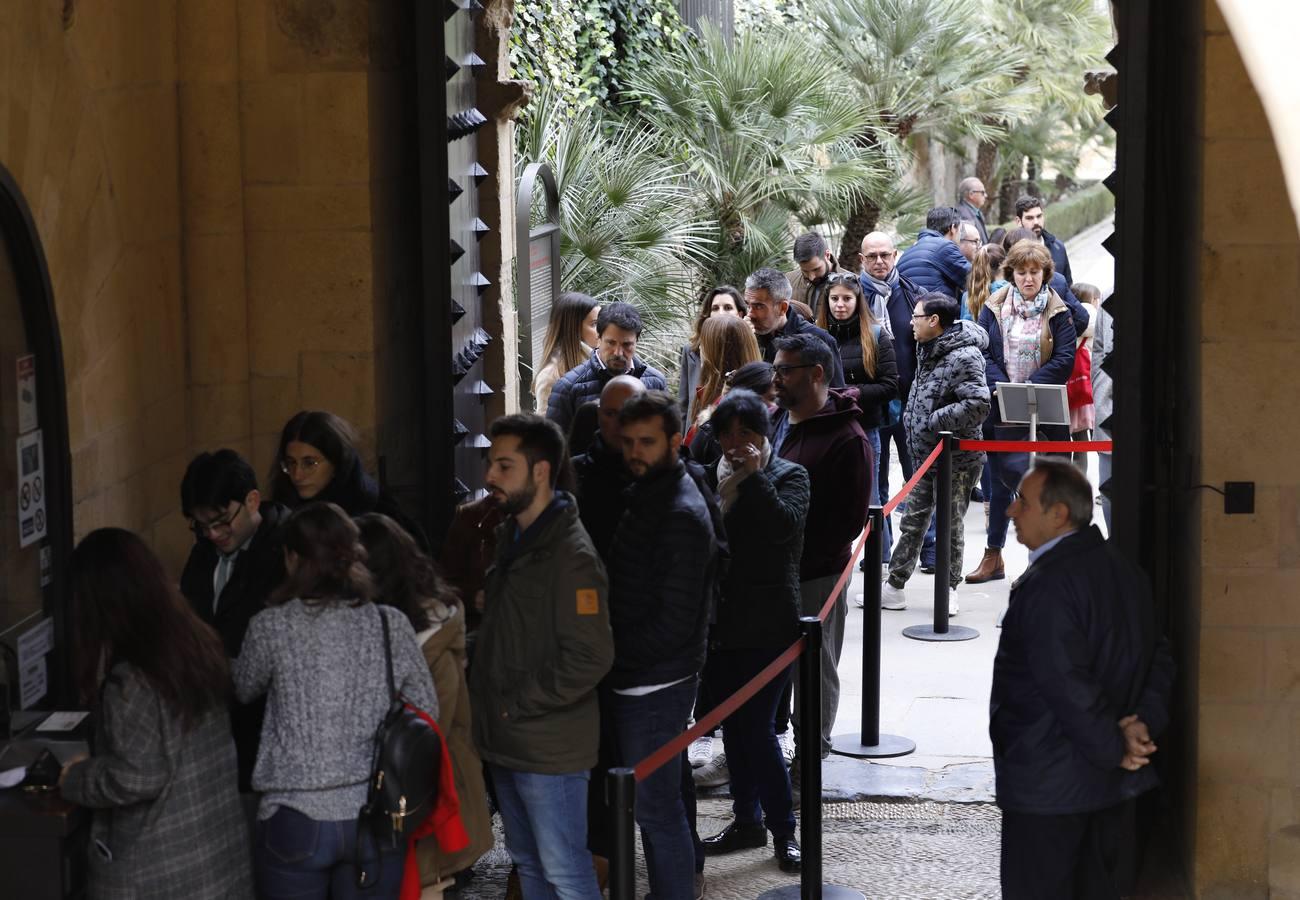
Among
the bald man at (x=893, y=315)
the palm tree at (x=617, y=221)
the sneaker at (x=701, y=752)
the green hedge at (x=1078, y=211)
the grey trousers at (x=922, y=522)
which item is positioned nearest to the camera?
the sneaker at (x=701, y=752)

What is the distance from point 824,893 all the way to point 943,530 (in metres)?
3.03

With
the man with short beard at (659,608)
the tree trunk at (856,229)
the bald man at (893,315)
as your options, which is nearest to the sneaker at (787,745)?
the man with short beard at (659,608)

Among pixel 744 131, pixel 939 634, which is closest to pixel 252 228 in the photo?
pixel 939 634

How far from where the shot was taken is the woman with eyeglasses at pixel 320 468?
523 centimetres

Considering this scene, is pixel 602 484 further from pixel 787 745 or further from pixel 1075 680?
pixel 787 745

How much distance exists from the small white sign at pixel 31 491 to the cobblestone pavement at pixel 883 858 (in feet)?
6.59

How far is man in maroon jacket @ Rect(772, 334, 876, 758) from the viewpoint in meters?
6.54

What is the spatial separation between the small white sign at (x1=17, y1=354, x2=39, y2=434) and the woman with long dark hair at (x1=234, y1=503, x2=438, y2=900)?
1.02m

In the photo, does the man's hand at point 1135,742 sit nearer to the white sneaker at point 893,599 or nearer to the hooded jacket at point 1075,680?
the hooded jacket at point 1075,680

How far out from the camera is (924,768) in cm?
709

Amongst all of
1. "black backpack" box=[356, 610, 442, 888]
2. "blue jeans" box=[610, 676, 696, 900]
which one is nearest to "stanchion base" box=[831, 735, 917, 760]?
"blue jeans" box=[610, 676, 696, 900]

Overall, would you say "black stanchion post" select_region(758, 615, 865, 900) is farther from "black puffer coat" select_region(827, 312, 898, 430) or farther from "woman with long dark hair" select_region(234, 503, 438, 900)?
"black puffer coat" select_region(827, 312, 898, 430)

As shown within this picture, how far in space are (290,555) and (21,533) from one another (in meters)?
1.00

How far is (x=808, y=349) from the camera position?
6.68 m
